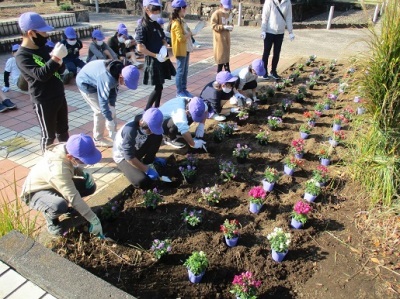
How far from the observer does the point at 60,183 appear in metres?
2.65

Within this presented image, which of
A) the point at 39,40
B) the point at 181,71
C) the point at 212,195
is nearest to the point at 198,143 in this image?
the point at 212,195

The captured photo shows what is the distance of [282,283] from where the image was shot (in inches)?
103

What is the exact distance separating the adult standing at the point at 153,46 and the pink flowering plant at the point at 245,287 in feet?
10.6

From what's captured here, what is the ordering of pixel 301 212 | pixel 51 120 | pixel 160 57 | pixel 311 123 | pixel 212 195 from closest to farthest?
1. pixel 301 212
2. pixel 212 195
3. pixel 51 120
4. pixel 160 57
5. pixel 311 123

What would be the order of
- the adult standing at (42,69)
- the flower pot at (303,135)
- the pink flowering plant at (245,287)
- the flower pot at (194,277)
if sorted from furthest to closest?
the flower pot at (303,135) → the adult standing at (42,69) → the flower pot at (194,277) → the pink flowering plant at (245,287)

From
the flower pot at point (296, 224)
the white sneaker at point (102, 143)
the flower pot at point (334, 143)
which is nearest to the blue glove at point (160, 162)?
the white sneaker at point (102, 143)

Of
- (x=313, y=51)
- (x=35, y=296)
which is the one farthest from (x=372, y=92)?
(x=313, y=51)

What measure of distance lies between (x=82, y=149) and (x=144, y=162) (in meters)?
1.21

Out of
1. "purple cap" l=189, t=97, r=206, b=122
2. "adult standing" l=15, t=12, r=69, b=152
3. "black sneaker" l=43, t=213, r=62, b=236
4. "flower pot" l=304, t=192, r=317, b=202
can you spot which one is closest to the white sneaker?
"adult standing" l=15, t=12, r=69, b=152

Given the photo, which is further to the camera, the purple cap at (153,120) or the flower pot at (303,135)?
the flower pot at (303,135)

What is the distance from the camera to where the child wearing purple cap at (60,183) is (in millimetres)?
2656

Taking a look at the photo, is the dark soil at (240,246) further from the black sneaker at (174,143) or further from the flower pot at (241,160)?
the black sneaker at (174,143)

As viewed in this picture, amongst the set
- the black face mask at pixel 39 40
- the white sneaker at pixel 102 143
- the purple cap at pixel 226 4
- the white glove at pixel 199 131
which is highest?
the purple cap at pixel 226 4

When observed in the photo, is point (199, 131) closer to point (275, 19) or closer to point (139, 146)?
point (139, 146)
